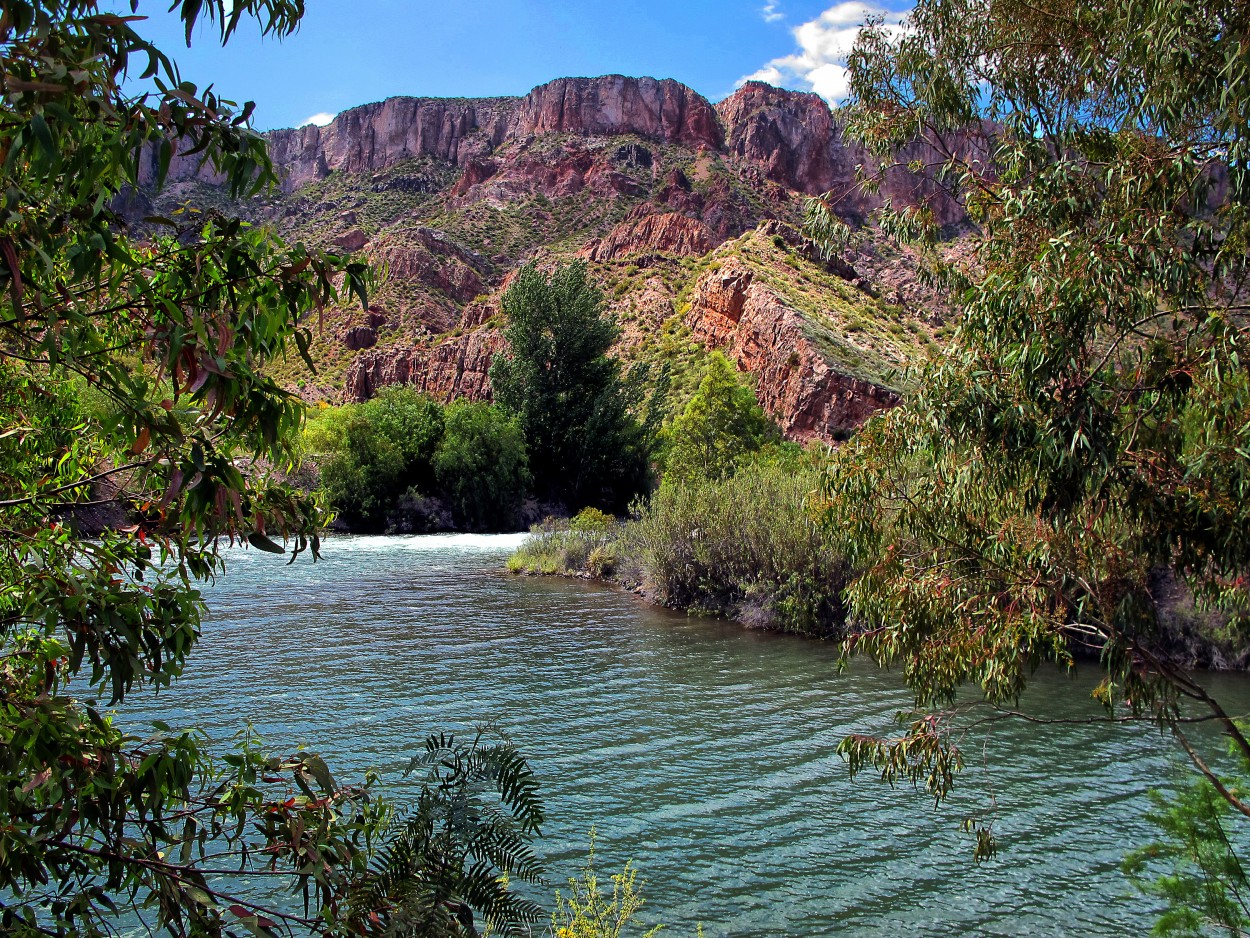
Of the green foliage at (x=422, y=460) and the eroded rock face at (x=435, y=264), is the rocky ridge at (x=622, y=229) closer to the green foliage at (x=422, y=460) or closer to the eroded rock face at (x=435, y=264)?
the eroded rock face at (x=435, y=264)

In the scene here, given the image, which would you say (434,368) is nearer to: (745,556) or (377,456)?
(377,456)

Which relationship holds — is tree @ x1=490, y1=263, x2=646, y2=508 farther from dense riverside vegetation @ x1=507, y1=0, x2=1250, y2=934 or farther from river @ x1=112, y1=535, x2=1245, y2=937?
dense riverside vegetation @ x1=507, y1=0, x2=1250, y2=934

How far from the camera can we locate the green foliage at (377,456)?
130 ft

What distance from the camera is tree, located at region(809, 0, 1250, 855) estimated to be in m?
5.41

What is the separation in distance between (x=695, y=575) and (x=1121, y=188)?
46.9 ft

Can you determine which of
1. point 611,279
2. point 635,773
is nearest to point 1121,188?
point 635,773

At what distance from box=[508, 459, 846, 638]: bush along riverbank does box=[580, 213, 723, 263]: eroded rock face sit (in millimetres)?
63607

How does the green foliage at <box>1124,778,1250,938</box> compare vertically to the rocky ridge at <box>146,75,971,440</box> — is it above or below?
below

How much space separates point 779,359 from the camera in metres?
51.8

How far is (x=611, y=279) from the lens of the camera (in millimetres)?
78125

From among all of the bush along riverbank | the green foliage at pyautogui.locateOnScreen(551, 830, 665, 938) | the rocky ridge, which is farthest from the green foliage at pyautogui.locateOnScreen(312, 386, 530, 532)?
the green foliage at pyautogui.locateOnScreen(551, 830, 665, 938)

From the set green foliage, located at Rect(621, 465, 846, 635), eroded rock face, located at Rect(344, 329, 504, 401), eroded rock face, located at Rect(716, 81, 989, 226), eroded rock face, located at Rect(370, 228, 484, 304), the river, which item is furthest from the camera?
eroded rock face, located at Rect(716, 81, 989, 226)

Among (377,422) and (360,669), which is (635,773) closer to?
(360,669)

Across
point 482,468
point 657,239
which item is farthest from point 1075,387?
point 657,239
